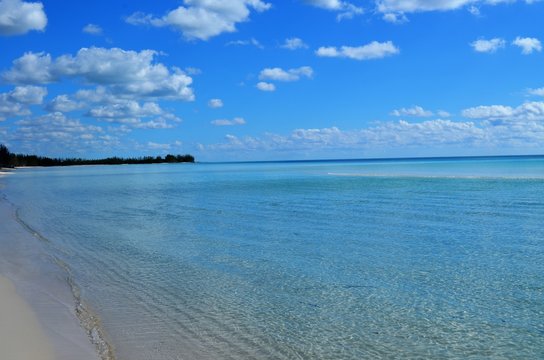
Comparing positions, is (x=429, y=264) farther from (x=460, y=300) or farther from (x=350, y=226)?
(x=350, y=226)

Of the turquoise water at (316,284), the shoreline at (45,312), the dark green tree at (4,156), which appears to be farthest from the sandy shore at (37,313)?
the dark green tree at (4,156)

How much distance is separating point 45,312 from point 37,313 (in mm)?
123

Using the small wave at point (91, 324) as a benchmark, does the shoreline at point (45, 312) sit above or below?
above

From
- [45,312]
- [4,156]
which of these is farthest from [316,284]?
[4,156]

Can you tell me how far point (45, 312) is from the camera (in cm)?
845

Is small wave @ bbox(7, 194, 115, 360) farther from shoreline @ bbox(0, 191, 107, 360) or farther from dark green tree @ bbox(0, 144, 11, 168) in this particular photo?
dark green tree @ bbox(0, 144, 11, 168)

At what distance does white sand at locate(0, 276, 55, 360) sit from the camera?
6.39m

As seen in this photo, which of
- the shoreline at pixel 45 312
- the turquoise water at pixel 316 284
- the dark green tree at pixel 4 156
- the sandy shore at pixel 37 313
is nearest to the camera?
the sandy shore at pixel 37 313

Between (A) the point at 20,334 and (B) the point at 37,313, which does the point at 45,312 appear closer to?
(B) the point at 37,313

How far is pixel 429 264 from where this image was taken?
1205cm

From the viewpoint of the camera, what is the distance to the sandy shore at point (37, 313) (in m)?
6.58

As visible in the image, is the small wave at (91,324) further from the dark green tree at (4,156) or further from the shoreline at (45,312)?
the dark green tree at (4,156)

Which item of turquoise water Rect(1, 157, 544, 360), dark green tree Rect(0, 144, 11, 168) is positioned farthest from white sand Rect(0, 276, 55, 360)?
dark green tree Rect(0, 144, 11, 168)

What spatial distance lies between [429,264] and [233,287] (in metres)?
4.87
